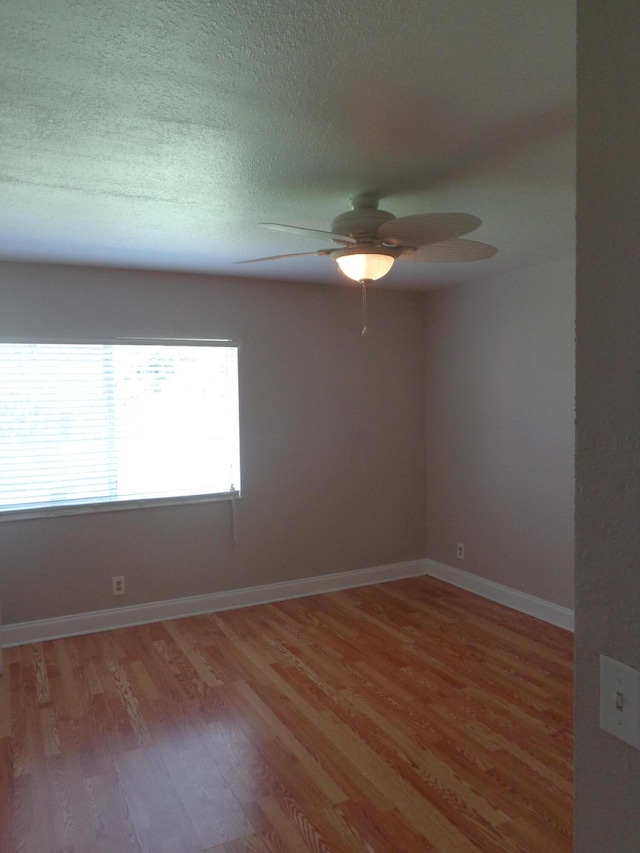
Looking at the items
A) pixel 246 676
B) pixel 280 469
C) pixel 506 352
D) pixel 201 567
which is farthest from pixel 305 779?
pixel 506 352

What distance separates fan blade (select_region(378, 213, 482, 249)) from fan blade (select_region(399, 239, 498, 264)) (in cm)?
14

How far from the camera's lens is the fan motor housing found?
8.30 feet

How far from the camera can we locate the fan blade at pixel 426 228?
6.91ft

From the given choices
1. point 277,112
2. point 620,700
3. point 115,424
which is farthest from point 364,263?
point 115,424

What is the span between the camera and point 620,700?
2.92 ft

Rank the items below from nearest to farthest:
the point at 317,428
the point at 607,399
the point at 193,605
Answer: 1. the point at 607,399
2. the point at 193,605
3. the point at 317,428

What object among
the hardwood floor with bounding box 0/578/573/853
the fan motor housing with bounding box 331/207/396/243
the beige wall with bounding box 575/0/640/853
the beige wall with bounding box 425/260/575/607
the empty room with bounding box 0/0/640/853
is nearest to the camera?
the beige wall with bounding box 575/0/640/853

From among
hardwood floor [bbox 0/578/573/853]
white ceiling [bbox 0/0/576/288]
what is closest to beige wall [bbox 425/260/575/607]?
hardwood floor [bbox 0/578/573/853]

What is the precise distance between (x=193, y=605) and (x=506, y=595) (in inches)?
91.0

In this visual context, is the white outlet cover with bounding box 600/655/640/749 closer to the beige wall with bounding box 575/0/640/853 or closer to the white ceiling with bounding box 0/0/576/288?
the beige wall with bounding box 575/0/640/853

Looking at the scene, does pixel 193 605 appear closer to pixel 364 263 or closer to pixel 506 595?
pixel 506 595

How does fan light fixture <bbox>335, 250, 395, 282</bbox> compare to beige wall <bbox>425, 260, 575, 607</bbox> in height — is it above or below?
above

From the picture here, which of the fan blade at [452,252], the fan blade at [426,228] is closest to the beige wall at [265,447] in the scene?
the fan blade at [452,252]

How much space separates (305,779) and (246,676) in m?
1.03
